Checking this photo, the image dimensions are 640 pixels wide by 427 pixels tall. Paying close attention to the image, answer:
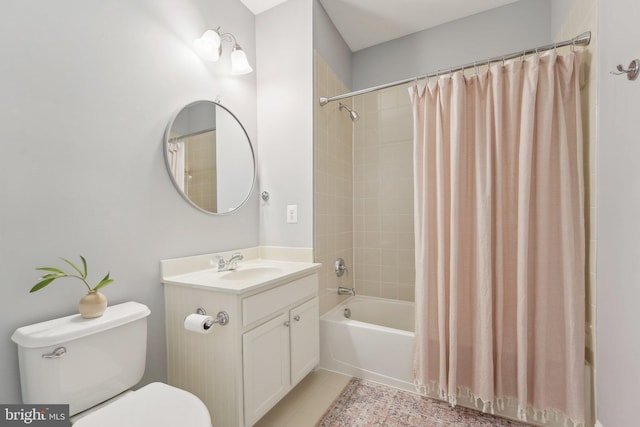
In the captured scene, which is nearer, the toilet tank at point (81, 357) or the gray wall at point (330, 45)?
the toilet tank at point (81, 357)

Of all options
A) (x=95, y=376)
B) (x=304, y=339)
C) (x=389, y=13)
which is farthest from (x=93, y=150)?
(x=389, y=13)

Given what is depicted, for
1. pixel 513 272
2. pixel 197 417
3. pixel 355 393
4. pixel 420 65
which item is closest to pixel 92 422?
pixel 197 417

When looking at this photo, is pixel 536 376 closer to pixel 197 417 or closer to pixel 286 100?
pixel 197 417

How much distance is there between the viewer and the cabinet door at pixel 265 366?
1.27 meters

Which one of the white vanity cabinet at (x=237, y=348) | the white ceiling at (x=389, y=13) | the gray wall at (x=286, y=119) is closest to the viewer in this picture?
the white vanity cabinet at (x=237, y=348)

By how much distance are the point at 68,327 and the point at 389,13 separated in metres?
2.78

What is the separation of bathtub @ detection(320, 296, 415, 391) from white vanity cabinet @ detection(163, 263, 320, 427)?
43 cm

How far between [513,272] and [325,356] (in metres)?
1.36

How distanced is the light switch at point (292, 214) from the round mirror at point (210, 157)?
12.7 inches

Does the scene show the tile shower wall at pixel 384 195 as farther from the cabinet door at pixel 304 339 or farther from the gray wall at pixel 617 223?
the gray wall at pixel 617 223

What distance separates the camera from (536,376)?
139 centimetres

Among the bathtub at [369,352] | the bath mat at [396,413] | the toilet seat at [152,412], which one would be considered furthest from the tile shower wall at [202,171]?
the bath mat at [396,413]

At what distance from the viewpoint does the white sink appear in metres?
1.63

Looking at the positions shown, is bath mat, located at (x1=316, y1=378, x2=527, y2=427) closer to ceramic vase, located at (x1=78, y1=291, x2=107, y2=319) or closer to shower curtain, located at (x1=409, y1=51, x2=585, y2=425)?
shower curtain, located at (x1=409, y1=51, x2=585, y2=425)
